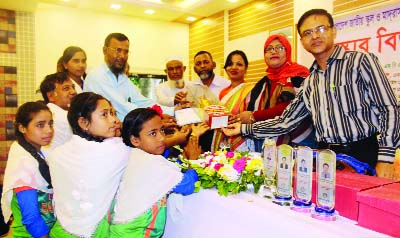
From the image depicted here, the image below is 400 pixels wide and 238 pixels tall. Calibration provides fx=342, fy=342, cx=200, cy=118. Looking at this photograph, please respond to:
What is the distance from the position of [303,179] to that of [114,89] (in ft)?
6.39

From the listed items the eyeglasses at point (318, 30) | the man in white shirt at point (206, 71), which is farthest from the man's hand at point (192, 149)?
the man in white shirt at point (206, 71)

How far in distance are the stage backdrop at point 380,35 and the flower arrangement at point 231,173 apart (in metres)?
2.67

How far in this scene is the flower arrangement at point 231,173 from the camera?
156 cm

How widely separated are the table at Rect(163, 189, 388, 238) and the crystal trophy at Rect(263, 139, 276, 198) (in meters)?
0.09

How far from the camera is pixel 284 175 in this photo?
140cm

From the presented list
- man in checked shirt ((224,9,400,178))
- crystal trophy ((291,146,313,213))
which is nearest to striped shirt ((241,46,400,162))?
man in checked shirt ((224,9,400,178))

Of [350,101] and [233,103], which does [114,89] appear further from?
[350,101]

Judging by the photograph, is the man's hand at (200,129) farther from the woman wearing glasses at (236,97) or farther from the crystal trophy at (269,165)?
the crystal trophy at (269,165)

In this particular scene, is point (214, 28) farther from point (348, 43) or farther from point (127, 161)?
point (127, 161)

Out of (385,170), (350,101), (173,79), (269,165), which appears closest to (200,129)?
(269,165)

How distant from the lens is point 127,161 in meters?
1.82

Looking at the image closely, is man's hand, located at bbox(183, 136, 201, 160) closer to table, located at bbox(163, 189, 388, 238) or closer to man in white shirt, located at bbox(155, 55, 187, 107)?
table, located at bbox(163, 189, 388, 238)

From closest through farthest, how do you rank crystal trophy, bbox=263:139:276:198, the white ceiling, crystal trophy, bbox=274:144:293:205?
crystal trophy, bbox=274:144:293:205 → crystal trophy, bbox=263:139:276:198 → the white ceiling

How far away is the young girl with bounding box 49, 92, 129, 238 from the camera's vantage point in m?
1.73
